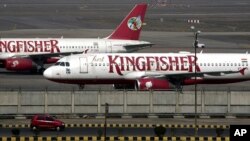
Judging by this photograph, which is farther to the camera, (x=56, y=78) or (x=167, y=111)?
(x=56, y=78)

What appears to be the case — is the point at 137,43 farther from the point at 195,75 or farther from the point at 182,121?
the point at 182,121

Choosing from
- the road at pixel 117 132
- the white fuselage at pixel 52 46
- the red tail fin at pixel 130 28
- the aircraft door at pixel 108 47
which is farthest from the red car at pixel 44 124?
the red tail fin at pixel 130 28

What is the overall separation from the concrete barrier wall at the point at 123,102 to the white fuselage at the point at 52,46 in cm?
3615

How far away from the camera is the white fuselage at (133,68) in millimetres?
90125

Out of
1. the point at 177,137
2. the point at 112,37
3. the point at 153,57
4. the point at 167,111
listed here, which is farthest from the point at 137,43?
the point at 177,137

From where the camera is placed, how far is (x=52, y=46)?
115812mm

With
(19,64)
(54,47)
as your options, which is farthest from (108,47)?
(19,64)

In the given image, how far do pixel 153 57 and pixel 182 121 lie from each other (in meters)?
16.6

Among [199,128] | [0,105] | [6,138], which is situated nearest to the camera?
[6,138]

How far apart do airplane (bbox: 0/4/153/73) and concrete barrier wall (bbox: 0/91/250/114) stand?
34.0m

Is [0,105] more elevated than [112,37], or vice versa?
[112,37]

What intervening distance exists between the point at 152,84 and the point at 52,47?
31.0m

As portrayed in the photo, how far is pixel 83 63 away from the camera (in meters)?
90.1

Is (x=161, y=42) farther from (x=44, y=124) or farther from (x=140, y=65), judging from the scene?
(x=44, y=124)
